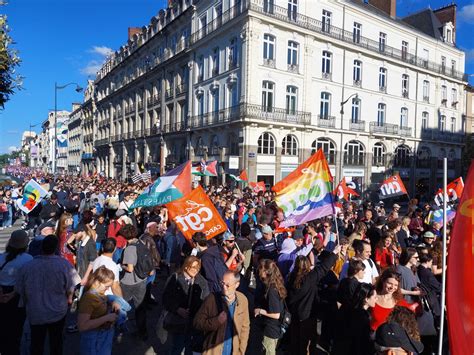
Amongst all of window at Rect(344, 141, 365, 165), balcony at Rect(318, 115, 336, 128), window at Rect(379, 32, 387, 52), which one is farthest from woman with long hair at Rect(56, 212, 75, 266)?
window at Rect(379, 32, 387, 52)

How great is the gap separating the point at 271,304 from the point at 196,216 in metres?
2.41

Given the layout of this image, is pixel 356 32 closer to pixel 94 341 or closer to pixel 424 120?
pixel 424 120

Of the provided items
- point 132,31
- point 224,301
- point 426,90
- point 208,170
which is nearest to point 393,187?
point 224,301

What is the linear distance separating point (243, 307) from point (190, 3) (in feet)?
117

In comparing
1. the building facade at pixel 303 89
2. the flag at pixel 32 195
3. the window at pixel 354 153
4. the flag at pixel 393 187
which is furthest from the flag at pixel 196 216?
the window at pixel 354 153

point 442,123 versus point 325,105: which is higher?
point 325,105

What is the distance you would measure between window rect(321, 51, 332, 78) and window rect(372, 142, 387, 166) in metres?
8.80

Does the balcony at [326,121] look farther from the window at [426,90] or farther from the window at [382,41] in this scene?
the window at [426,90]

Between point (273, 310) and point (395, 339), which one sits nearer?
point (395, 339)

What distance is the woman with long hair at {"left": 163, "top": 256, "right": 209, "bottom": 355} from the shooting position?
13.8 ft

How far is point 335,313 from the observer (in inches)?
197

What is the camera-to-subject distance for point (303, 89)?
29.0m

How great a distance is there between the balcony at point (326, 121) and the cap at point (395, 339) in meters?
28.0

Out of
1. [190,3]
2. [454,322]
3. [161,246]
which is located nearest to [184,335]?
[454,322]
